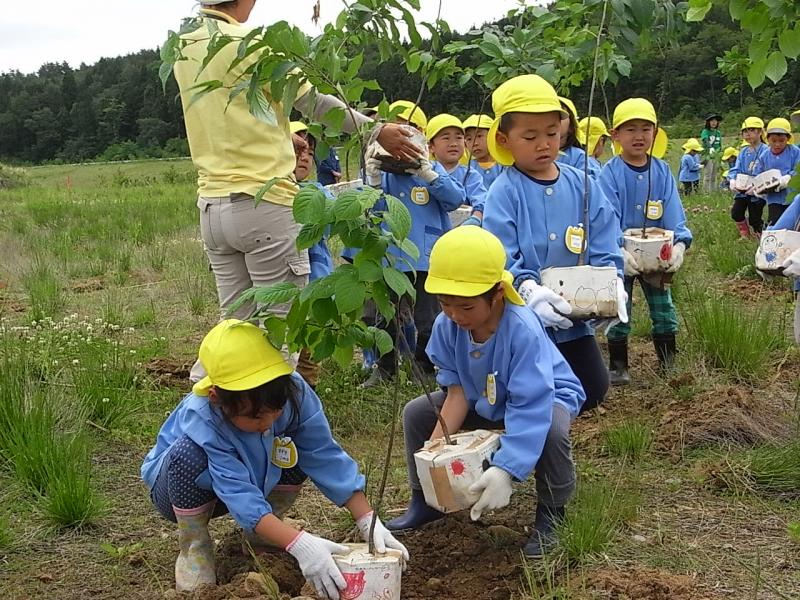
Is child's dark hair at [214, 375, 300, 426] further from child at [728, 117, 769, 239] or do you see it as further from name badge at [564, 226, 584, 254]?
child at [728, 117, 769, 239]

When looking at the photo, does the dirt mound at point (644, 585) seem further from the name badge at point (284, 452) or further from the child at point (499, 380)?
the name badge at point (284, 452)

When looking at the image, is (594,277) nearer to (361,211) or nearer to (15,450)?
(361,211)

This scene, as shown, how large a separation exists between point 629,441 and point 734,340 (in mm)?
1259

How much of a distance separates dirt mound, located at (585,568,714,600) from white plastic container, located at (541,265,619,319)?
36.1 inches

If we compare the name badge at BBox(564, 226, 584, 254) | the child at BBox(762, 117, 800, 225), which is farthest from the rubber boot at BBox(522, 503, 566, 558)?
the child at BBox(762, 117, 800, 225)

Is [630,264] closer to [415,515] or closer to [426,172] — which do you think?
[426,172]

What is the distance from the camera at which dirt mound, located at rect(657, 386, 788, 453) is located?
3.50 meters

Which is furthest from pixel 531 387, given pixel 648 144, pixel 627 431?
pixel 648 144

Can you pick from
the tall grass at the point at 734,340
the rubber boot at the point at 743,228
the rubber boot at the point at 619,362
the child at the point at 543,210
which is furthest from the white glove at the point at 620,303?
the rubber boot at the point at 743,228

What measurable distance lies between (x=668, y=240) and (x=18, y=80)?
82.9 metres

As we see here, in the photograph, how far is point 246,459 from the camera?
2582 mm

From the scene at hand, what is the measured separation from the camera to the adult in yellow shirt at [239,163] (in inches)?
125

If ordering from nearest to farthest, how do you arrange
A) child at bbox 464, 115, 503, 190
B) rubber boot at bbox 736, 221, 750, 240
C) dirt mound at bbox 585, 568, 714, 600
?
1. dirt mound at bbox 585, 568, 714, 600
2. child at bbox 464, 115, 503, 190
3. rubber boot at bbox 736, 221, 750, 240

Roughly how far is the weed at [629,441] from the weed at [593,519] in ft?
1.80
